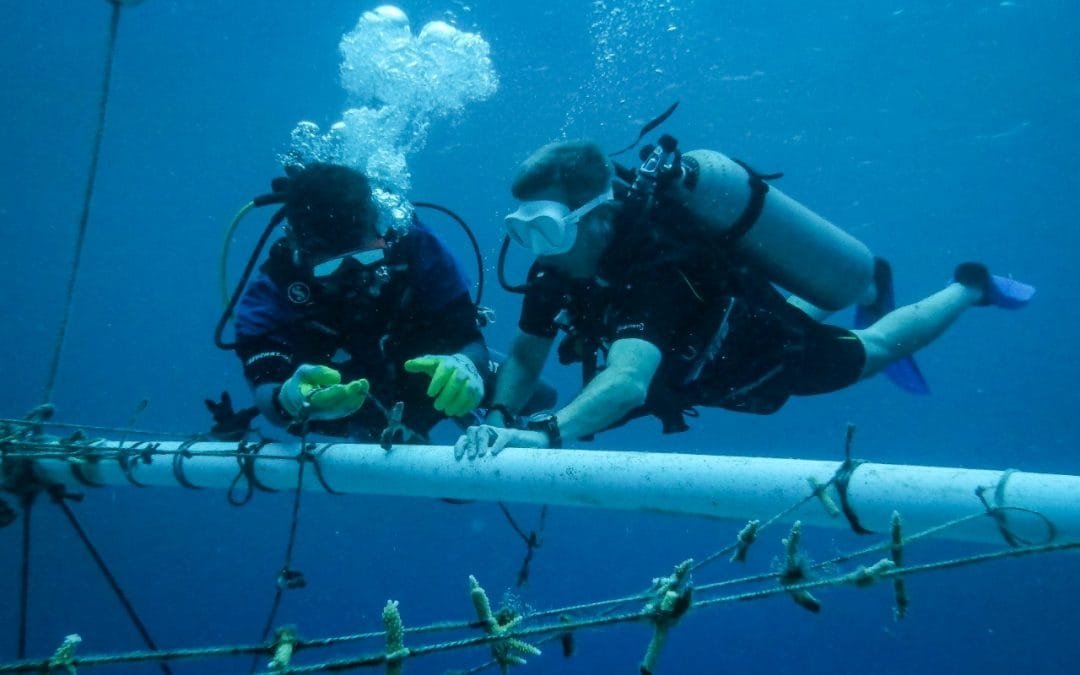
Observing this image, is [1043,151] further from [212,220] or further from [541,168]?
[212,220]

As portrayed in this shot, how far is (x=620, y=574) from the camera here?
35500 millimetres

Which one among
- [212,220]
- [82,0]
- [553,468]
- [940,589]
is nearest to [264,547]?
[212,220]

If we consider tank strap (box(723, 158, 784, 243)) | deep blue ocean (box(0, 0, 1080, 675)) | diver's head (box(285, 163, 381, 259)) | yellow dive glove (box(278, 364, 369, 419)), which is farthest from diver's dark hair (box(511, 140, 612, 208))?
deep blue ocean (box(0, 0, 1080, 675))

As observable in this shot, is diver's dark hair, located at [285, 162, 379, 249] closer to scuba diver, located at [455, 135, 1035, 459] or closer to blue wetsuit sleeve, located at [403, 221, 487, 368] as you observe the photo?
blue wetsuit sleeve, located at [403, 221, 487, 368]

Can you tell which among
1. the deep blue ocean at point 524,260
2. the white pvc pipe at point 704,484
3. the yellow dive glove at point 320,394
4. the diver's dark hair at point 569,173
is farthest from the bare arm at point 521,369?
the deep blue ocean at point 524,260

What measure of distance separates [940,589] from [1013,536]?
36613mm

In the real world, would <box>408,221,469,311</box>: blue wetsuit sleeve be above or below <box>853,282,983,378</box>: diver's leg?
above

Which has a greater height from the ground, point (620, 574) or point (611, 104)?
point (611, 104)

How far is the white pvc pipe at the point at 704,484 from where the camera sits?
1408 millimetres

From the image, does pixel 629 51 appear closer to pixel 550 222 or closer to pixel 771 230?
pixel 771 230

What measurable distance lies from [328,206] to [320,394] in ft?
4.30

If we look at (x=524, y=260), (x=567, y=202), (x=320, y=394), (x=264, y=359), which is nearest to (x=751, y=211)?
(x=567, y=202)

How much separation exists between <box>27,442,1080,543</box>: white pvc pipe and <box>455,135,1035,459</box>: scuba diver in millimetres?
924

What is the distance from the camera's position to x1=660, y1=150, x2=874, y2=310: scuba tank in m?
3.63
